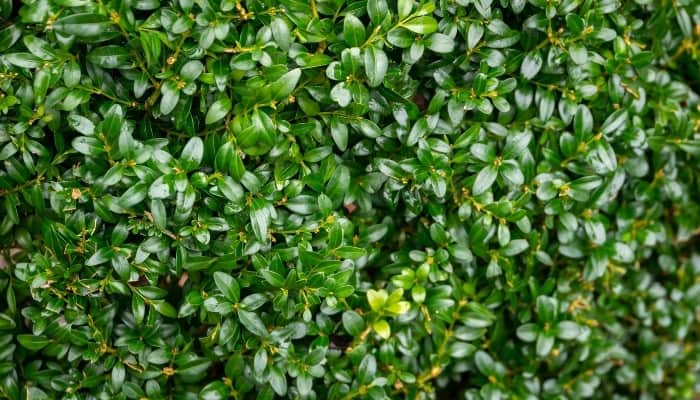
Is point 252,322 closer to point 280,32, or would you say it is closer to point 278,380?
point 278,380

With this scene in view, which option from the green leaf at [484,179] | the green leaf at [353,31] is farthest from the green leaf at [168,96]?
the green leaf at [484,179]

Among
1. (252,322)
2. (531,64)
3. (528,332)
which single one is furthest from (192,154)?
(528,332)

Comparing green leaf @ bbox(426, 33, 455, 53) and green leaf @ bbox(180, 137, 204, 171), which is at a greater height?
Answer: green leaf @ bbox(426, 33, 455, 53)

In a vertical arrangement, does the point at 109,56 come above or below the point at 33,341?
above

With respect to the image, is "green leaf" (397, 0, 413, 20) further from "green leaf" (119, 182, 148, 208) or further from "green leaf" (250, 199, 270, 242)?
"green leaf" (119, 182, 148, 208)

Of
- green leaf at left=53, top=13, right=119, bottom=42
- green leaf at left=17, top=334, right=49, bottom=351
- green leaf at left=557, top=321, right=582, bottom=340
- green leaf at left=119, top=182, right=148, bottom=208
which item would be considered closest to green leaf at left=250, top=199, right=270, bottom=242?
green leaf at left=119, top=182, right=148, bottom=208

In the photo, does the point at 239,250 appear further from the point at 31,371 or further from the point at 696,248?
the point at 696,248

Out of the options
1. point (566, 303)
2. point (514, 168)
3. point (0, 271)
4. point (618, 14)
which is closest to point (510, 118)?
point (514, 168)

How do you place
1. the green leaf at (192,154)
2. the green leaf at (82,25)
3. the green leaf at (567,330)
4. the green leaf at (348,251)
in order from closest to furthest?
the green leaf at (82,25) → the green leaf at (192,154) → the green leaf at (348,251) → the green leaf at (567,330)

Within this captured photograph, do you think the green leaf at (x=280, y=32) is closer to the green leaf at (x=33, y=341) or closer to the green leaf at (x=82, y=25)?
the green leaf at (x=82, y=25)
